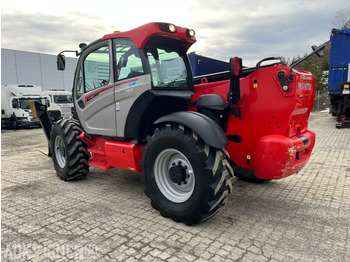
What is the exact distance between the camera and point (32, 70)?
41.1m

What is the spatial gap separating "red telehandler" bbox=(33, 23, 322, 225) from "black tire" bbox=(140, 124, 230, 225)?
1cm

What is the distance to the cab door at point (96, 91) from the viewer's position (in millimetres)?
4293

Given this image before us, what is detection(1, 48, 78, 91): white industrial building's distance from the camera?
125ft

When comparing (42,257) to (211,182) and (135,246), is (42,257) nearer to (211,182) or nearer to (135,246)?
(135,246)

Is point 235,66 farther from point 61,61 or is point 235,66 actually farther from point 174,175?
point 61,61

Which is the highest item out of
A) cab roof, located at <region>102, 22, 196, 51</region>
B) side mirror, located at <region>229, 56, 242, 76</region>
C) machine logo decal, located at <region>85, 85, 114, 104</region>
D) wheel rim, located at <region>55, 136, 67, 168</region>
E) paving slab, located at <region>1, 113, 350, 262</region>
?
cab roof, located at <region>102, 22, 196, 51</region>

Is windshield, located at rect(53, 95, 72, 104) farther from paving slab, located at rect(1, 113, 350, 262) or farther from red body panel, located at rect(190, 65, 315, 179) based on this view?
red body panel, located at rect(190, 65, 315, 179)

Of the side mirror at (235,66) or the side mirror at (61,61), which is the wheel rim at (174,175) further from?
the side mirror at (61,61)

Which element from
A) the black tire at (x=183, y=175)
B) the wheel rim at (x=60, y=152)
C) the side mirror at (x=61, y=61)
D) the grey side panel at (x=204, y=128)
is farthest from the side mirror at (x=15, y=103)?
the grey side panel at (x=204, y=128)

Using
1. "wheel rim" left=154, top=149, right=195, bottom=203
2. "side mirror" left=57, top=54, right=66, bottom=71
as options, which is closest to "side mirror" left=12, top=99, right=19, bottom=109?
"side mirror" left=57, top=54, right=66, bottom=71

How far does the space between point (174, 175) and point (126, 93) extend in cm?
141

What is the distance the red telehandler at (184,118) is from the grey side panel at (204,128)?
1 cm

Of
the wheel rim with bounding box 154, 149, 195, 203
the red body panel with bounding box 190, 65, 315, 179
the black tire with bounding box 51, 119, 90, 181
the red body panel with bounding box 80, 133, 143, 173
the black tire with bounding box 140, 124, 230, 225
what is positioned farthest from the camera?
the black tire with bounding box 51, 119, 90, 181

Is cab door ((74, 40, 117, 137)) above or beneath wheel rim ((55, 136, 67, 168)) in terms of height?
above
